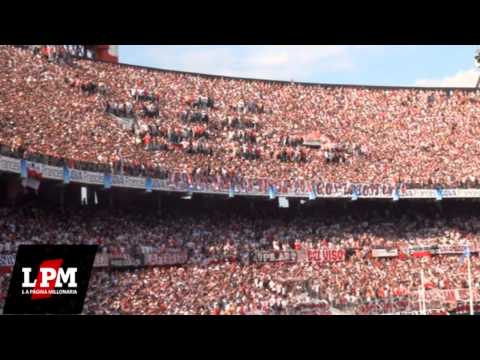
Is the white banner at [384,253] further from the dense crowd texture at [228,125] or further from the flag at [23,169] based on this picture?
the flag at [23,169]

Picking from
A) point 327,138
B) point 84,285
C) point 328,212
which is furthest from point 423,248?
point 84,285

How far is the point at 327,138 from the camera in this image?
39.7 m

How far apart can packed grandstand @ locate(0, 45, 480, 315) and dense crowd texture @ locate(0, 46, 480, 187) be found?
91 millimetres

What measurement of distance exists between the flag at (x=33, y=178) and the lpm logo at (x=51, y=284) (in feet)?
19.5

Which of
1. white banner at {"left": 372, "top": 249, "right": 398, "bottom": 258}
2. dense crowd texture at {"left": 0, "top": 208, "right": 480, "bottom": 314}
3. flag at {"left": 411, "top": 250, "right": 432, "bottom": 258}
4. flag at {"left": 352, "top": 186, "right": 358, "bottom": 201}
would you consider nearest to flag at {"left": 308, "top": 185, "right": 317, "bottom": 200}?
dense crowd texture at {"left": 0, "top": 208, "right": 480, "bottom": 314}

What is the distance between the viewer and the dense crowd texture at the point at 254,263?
25.4m

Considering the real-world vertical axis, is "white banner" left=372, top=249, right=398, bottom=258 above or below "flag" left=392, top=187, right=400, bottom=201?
below

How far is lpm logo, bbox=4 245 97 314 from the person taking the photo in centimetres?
1680

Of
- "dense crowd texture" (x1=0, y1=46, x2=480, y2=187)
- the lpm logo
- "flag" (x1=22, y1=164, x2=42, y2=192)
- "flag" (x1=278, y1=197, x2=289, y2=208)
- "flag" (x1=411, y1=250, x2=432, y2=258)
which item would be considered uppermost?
"dense crowd texture" (x1=0, y1=46, x2=480, y2=187)

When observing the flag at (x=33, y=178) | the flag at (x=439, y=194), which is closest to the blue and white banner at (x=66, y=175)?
the flag at (x=33, y=178)

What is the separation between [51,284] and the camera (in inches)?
672

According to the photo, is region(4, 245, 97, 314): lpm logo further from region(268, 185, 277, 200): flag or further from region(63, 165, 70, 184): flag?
region(268, 185, 277, 200): flag
